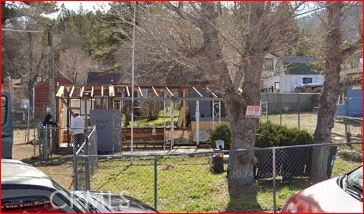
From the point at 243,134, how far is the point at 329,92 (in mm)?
2443

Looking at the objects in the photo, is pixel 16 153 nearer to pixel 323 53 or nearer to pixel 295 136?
pixel 295 136

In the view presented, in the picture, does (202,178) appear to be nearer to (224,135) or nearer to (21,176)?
(224,135)

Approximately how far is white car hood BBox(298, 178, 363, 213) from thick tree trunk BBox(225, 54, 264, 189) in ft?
15.0

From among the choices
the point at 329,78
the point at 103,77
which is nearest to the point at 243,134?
the point at 329,78

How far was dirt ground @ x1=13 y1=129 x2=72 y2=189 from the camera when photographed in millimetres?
12683

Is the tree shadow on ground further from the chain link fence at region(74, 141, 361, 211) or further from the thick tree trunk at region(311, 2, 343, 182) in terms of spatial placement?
the thick tree trunk at region(311, 2, 343, 182)

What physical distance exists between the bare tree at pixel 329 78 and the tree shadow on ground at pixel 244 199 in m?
1.74

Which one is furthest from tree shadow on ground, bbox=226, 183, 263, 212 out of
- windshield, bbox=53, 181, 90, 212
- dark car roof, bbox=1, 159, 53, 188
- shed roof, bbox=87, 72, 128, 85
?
shed roof, bbox=87, 72, 128, 85

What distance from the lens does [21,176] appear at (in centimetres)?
452

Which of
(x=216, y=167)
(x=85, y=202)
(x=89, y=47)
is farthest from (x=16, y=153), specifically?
(x=89, y=47)

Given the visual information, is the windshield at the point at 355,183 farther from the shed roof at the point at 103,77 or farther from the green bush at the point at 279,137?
the shed roof at the point at 103,77

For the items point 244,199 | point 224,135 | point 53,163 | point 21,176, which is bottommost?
point 53,163

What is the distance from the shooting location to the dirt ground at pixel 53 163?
12.7 m

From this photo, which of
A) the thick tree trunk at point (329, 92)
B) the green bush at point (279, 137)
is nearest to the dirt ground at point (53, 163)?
the green bush at point (279, 137)
